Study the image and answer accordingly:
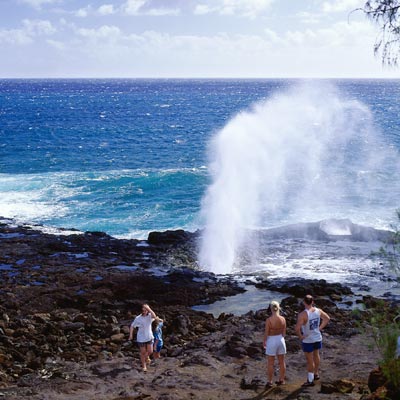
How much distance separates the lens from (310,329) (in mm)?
11867

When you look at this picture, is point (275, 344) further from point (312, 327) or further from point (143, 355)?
point (143, 355)

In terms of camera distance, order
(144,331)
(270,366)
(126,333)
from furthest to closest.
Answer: (126,333) → (144,331) → (270,366)

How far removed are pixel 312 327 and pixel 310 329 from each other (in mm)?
54

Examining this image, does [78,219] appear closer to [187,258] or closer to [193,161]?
[187,258]

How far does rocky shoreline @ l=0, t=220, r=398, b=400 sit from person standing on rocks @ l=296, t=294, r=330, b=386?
0.45 meters

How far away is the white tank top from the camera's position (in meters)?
11.8

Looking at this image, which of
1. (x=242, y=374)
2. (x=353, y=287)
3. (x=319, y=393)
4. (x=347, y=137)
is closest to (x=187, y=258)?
(x=353, y=287)

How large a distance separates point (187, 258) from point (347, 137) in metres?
55.7

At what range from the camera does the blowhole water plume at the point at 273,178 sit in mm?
30933

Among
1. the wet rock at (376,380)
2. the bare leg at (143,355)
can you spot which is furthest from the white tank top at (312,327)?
the bare leg at (143,355)

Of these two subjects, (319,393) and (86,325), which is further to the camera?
(86,325)

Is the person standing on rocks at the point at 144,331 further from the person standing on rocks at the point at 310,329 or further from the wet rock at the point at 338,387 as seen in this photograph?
the wet rock at the point at 338,387

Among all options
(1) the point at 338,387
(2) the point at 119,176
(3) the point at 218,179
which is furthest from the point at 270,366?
(2) the point at 119,176

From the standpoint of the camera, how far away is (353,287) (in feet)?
73.4
